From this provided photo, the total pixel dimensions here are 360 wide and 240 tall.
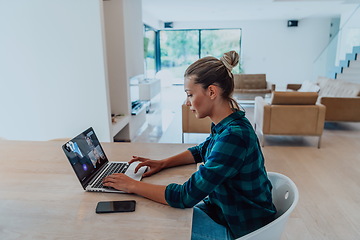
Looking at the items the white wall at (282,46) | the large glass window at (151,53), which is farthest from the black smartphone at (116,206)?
the white wall at (282,46)

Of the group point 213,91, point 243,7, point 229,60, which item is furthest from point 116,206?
point 243,7

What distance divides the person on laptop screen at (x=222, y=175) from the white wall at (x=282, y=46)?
32.2 ft

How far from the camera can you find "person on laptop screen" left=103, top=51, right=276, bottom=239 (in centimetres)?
93

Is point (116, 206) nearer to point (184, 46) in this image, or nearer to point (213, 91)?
point (213, 91)

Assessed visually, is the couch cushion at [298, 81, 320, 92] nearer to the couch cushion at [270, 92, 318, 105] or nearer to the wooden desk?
the couch cushion at [270, 92, 318, 105]

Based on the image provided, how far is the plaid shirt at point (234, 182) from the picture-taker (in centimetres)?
92

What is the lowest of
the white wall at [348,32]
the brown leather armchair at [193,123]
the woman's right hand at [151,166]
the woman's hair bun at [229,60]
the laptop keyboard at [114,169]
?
the brown leather armchair at [193,123]

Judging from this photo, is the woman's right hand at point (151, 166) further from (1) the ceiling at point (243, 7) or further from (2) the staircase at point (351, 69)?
(2) the staircase at point (351, 69)

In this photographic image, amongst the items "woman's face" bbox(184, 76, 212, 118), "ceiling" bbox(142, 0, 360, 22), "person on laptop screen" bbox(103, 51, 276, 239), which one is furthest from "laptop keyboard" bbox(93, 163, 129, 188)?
"ceiling" bbox(142, 0, 360, 22)

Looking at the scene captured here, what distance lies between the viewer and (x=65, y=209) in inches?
37.1

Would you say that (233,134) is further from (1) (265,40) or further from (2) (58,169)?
(1) (265,40)

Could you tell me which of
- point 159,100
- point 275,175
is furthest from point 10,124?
point 159,100

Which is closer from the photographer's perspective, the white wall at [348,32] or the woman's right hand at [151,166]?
the woman's right hand at [151,166]

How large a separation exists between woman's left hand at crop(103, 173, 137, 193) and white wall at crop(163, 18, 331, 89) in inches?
393
